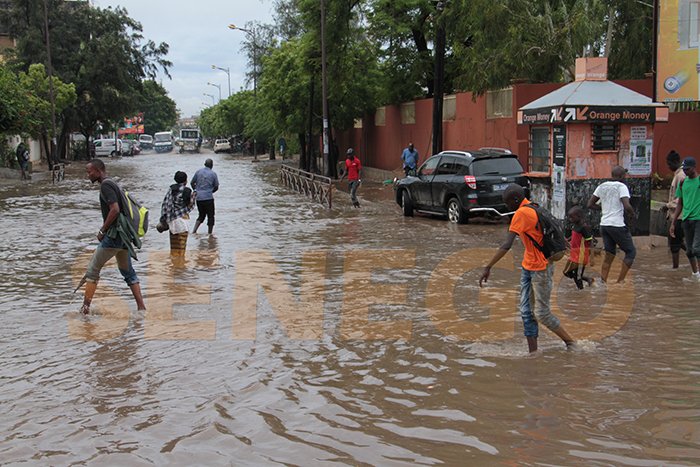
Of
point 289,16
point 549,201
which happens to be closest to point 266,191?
point 549,201

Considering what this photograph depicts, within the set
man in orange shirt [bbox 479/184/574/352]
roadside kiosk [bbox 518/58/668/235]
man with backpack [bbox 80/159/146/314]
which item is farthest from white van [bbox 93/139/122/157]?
man in orange shirt [bbox 479/184/574/352]

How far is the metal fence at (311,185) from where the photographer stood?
2411 cm

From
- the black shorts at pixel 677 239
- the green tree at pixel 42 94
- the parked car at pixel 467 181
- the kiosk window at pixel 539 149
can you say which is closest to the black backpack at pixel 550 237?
the black shorts at pixel 677 239

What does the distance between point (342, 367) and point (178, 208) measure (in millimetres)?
7393

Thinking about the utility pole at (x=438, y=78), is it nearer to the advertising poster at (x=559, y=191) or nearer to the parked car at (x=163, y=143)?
the advertising poster at (x=559, y=191)

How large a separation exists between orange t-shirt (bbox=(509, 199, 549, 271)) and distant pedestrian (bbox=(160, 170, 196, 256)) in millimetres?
7697

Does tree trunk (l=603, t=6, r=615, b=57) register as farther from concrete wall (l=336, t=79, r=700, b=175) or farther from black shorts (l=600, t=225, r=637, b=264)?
black shorts (l=600, t=225, r=637, b=264)

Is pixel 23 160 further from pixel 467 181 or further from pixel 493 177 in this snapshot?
pixel 493 177

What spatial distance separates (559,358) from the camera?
735cm

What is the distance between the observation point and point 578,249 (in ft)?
35.9

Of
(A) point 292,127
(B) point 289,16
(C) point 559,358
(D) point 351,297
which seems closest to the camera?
(C) point 559,358

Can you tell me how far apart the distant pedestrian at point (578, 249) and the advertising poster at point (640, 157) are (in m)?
3.84

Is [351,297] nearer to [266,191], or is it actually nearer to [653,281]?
[653,281]

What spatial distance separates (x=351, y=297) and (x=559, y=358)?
3584mm
